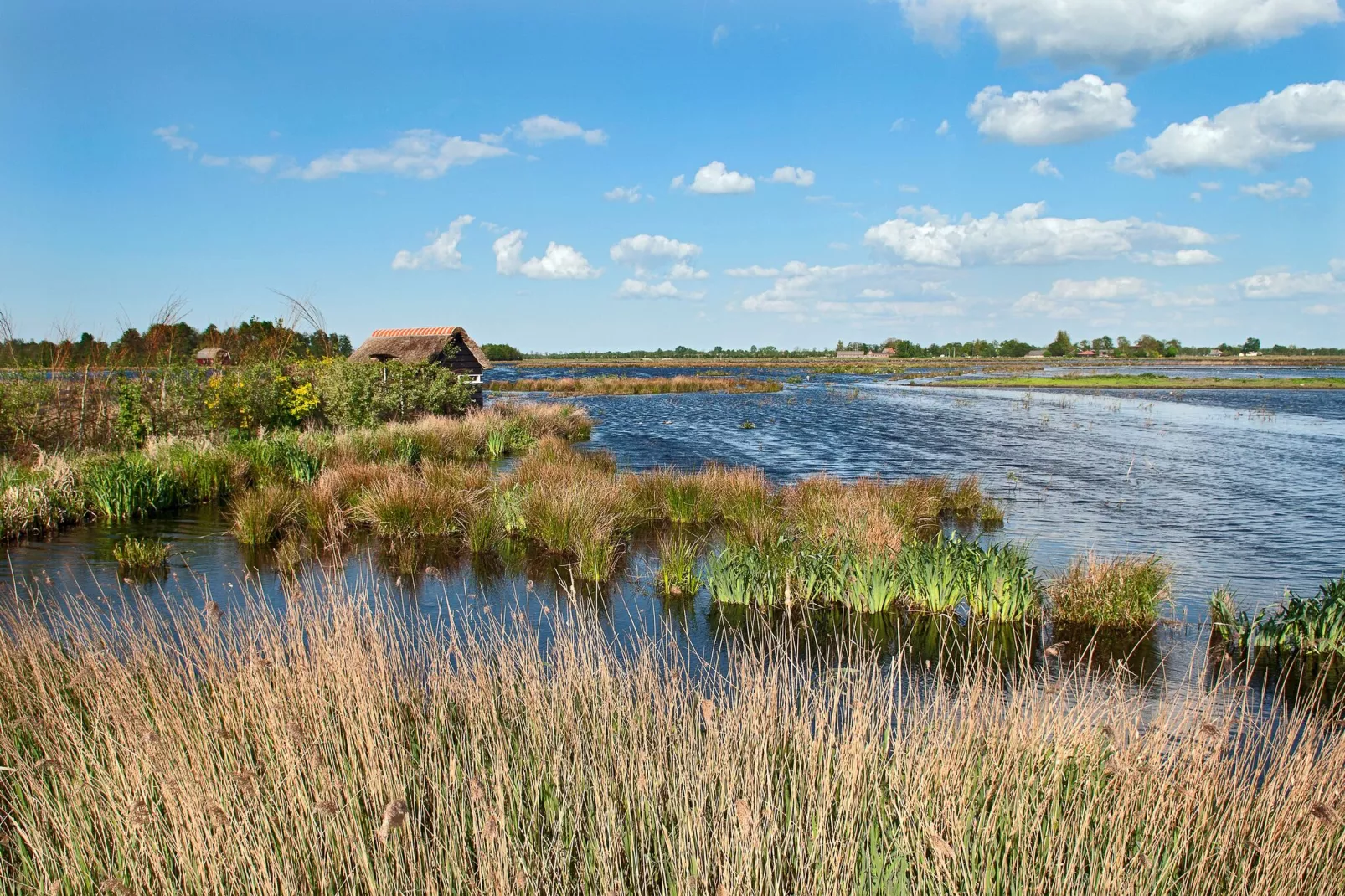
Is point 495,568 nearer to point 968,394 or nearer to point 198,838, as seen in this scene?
point 198,838

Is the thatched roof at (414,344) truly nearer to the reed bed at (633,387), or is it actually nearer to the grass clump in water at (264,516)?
the grass clump in water at (264,516)

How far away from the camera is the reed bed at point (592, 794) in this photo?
3.34 metres

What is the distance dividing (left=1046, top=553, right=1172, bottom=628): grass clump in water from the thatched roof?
2348cm

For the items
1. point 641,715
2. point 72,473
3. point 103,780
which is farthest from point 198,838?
point 72,473

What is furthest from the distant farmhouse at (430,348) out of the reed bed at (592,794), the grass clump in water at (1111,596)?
the reed bed at (592,794)

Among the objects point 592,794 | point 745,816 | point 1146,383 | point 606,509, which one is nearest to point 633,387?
point 1146,383

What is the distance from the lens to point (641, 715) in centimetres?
454

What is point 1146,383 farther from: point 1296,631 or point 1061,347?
point 1061,347

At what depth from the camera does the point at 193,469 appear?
15.5 m

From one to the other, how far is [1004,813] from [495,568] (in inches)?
352

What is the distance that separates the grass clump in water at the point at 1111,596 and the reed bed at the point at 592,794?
5082 mm

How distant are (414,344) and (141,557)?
67.4 ft

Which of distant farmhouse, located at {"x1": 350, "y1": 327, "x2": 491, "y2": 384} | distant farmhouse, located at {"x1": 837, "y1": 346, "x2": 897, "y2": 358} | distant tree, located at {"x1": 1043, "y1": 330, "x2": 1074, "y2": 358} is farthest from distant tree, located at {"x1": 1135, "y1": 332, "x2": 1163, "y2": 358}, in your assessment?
distant farmhouse, located at {"x1": 350, "y1": 327, "x2": 491, "y2": 384}

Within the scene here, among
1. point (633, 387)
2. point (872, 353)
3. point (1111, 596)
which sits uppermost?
point (872, 353)
